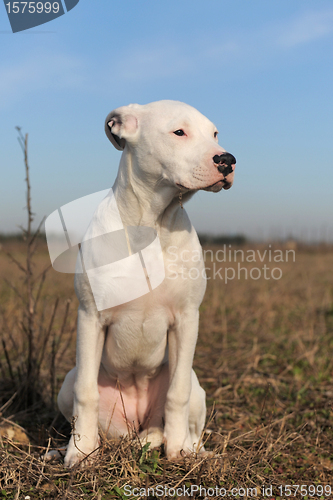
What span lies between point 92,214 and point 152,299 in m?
0.71

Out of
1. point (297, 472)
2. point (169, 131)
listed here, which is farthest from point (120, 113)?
point (297, 472)

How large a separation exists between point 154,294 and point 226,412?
1.87 metres

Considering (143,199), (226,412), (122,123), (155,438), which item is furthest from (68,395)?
(122,123)

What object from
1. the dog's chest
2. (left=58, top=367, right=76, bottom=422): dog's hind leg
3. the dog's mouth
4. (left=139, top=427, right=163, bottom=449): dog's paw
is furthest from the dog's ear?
(left=139, top=427, right=163, bottom=449): dog's paw

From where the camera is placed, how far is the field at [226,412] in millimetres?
2574

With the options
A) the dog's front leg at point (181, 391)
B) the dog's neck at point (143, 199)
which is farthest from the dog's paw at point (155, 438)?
the dog's neck at point (143, 199)

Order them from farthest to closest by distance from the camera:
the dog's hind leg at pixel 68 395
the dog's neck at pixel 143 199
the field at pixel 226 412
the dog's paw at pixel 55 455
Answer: the dog's hind leg at pixel 68 395, the dog's paw at pixel 55 455, the dog's neck at pixel 143 199, the field at pixel 226 412

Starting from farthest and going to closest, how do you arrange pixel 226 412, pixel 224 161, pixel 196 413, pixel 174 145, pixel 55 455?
pixel 226 412, pixel 196 413, pixel 55 455, pixel 174 145, pixel 224 161

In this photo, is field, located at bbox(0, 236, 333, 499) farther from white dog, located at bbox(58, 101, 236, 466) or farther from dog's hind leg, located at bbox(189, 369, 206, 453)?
white dog, located at bbox(58, 101, 236, 466)

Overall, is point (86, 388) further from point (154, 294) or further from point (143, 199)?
point (143, 199)

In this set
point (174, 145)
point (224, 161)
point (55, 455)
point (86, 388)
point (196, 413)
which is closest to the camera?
point (224, 161)

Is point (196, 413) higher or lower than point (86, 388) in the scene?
lower

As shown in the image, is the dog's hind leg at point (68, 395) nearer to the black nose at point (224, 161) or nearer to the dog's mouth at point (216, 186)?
the dog's mouth at point (216, 186)

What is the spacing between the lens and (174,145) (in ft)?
8.49
